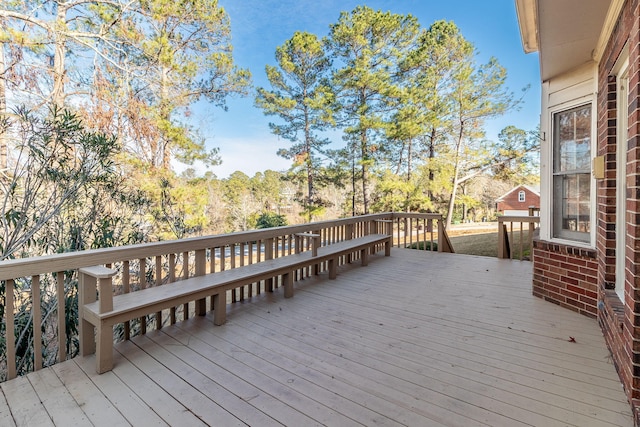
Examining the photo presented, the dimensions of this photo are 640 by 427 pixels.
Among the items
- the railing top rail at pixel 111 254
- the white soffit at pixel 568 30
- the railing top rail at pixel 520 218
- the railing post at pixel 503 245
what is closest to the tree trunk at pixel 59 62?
the railing top rail at pixel 111 254

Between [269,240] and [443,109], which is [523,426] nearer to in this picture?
[269,240]

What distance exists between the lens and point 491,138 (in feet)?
50.2

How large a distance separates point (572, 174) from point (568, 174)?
41mm

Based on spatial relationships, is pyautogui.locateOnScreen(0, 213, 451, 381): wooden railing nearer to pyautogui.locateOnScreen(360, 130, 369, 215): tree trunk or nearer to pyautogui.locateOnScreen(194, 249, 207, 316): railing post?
pyautogui.locateOnScreen(194, 249, 207, 316): railing post

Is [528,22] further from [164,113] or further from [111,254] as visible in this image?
[164,113]

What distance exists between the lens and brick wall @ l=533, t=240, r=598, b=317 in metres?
3.03

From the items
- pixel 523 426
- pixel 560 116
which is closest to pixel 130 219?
pixel 523 426

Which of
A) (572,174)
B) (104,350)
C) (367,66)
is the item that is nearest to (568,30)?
(572,174)

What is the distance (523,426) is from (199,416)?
5.73 ft

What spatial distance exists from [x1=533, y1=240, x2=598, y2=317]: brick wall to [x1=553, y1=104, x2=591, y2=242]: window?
0.68ft

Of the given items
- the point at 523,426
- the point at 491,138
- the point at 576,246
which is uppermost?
the point at 491,138

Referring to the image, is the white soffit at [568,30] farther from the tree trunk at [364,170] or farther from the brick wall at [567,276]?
the tree trunk at [364,170]

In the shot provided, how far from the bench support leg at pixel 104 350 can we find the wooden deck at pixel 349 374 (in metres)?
0.06

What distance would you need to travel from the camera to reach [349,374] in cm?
209
